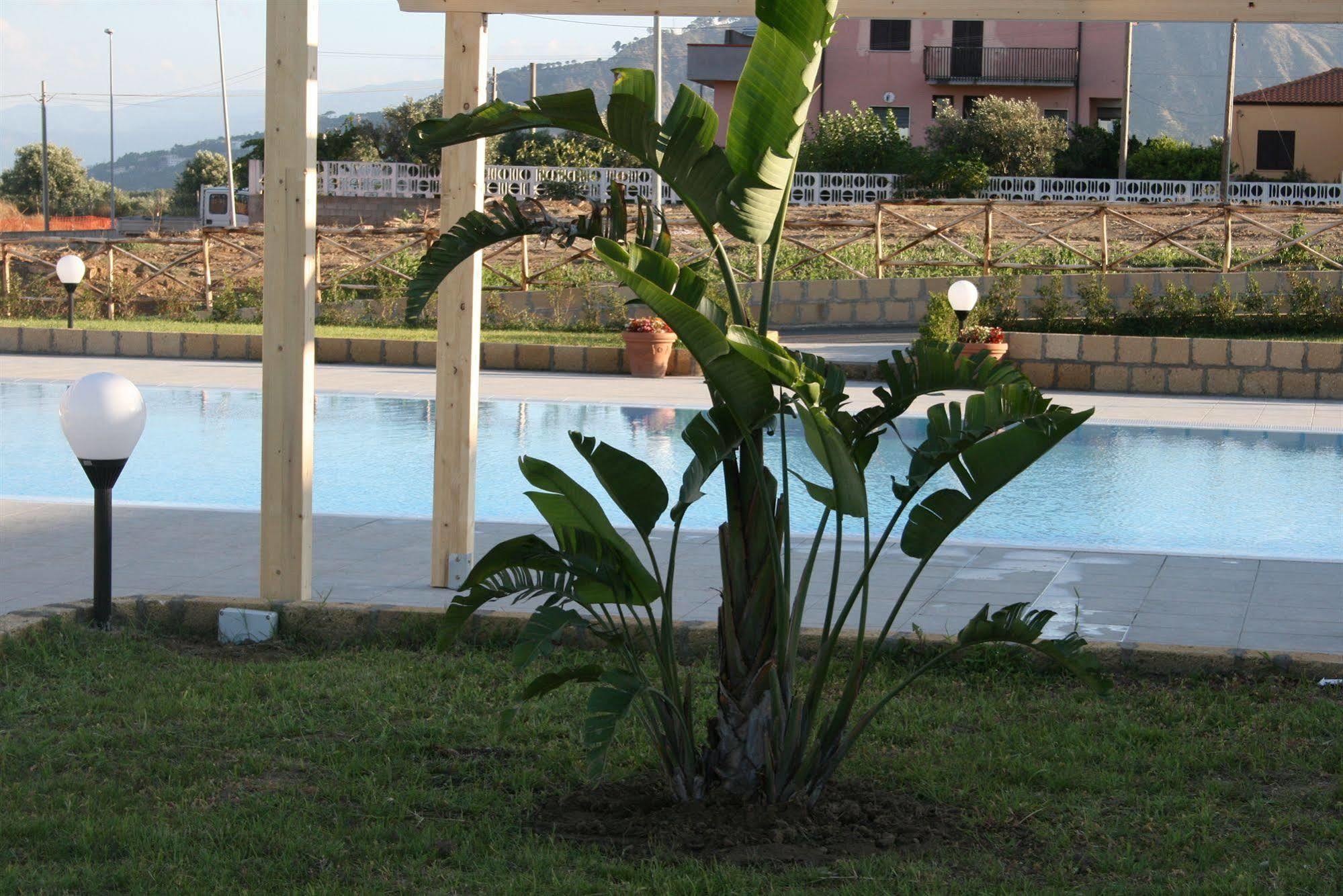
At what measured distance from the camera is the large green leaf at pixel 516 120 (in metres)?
3.41

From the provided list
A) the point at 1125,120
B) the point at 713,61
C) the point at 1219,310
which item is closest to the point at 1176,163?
→ the point at 1125,120

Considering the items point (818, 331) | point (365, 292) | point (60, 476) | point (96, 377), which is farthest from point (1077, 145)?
point (96, 377)

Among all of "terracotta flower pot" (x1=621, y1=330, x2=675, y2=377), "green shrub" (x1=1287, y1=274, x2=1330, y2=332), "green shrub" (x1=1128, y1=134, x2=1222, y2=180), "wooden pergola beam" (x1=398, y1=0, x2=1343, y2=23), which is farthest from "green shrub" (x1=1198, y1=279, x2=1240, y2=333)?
"green shrub" (x1=1128, y1=134, x2=1222, y2=180)

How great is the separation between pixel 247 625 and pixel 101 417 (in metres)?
1.00

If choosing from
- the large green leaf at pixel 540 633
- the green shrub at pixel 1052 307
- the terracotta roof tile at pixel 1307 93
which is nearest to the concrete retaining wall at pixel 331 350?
the green shrub at pixel 1052 307

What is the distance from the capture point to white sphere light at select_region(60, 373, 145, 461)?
17.6 feet

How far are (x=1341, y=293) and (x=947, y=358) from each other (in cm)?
1621

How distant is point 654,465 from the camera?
11273 millimetres

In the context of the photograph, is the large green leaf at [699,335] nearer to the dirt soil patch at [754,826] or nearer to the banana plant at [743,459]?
the banana plant at [743,459]

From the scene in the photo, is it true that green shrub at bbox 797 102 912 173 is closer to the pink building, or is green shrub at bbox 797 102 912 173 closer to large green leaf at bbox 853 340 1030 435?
the pink building

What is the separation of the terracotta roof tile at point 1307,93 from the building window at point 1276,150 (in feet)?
3.50

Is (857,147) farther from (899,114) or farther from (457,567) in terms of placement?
(457,567)

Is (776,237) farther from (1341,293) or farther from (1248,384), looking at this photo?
(1341,293)

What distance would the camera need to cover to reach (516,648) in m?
3.60
